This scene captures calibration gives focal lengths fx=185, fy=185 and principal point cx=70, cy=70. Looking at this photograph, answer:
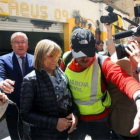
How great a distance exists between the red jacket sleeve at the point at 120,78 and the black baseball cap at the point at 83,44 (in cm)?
17

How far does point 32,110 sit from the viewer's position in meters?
1.63

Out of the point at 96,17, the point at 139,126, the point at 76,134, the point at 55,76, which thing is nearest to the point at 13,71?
the point at 55,76

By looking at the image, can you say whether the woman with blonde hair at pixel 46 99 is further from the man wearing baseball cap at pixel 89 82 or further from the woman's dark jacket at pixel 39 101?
the man wearing baseball cap at pixel 89 82

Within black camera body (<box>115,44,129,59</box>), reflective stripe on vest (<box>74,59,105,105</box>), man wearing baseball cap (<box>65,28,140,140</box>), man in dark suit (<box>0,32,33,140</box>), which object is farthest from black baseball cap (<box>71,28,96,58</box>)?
man in dark suit (<box>0,32,33,140</box>)

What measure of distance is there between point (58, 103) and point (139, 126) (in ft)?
2.37

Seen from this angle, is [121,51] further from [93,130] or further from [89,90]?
Answer: [93,130]

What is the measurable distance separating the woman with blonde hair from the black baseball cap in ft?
0.58

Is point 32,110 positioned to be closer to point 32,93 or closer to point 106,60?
point 32,93

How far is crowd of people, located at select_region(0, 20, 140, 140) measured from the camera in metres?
1.57

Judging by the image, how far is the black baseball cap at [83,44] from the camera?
1.60 metres

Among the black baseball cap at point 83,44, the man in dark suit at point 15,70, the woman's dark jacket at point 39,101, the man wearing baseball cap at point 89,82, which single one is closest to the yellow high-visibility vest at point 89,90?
the man wearing baseball cap at point 89,82

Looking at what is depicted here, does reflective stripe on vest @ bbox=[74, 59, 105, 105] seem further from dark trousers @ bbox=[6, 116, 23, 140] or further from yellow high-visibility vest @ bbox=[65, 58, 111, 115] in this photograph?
dark trousers @ bbox=[6, 116, 23, 140]

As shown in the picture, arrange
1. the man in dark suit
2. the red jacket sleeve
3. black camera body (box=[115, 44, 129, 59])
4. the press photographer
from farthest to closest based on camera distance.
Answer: the man in dark suit
the press photographer
black camera body (box=[115, 44, 129, 59])
the red jacket sleeve

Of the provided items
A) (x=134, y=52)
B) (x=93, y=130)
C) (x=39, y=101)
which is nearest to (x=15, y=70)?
(x=39, y=101)
